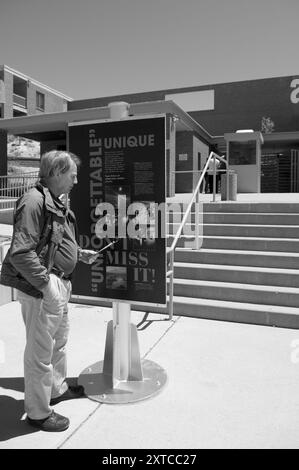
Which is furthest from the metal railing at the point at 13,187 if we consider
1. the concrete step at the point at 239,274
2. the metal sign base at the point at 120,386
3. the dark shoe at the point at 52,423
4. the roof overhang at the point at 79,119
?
the dark shoe at the point at 52,423

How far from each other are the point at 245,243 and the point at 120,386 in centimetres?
337

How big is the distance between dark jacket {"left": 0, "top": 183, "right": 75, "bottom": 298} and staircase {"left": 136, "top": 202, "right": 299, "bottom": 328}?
9.08 ft

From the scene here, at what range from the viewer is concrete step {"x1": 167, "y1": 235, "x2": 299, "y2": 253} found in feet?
18.7

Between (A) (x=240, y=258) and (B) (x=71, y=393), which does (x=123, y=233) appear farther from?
(A) (x=240, y=258)

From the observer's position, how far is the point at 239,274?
17.3 feet

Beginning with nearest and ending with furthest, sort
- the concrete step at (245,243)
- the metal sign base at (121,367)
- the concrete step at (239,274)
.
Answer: the metal sign base at (121,367), the concrete step at (239,274), the concrete step at (245,243)

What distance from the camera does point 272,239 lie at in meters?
5.91

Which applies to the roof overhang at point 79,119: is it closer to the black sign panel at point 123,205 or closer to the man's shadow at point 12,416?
the black sign panel at point 123,205

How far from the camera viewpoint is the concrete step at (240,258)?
17.6ft

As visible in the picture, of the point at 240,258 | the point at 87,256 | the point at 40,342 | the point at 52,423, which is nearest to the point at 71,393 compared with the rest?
the point at 52,423

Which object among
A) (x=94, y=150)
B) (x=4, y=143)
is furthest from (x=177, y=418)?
(x=4, y=143)

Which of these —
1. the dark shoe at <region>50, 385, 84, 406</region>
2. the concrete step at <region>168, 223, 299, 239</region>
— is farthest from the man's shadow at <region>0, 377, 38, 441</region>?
the concrete step at <region>168, 223, 299, 239</region>

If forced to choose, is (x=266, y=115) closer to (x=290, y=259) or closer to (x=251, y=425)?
(x=290, y=259)

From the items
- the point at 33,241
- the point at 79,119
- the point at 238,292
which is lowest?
the point at 238,292
